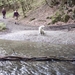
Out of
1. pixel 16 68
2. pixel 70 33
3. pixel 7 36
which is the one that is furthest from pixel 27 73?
pixel 7 36

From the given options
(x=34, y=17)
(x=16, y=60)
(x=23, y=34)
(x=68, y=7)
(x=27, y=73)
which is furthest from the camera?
(x=34, y=17)

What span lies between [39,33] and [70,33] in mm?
3492

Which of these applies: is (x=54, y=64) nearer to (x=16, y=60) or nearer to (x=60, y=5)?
(x=16, y=60)

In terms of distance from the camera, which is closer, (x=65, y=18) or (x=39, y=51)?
(x=39, y=51)

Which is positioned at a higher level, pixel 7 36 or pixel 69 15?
pixel 69 15

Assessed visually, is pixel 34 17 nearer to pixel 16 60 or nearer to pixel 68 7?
pixel 68 7

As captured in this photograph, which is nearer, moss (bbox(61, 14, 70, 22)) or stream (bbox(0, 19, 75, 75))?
stream (bbox(0, 19, 75, 75))

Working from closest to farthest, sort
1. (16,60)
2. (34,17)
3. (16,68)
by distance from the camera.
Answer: (16,68), (16,60), (34,17)

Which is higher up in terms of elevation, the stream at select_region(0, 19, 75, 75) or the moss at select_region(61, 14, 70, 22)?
the moss at select_region(61, 14, 70, 22)

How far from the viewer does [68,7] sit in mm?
29359

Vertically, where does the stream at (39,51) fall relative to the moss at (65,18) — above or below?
below

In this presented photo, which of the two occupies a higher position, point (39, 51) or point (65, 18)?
point (65, 18)

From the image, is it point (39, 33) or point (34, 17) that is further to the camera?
point (34, 17)

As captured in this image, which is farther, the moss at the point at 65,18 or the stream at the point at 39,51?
the moss at the point at 65,18
